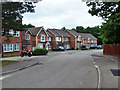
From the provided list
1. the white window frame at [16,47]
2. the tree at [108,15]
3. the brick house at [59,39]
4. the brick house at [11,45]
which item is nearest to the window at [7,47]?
the brick house at [11,45]

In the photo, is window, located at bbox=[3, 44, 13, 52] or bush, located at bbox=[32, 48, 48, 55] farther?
window, located at bbox=[3, 44, 13, 52]

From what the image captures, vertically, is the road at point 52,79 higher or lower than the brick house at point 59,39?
lower

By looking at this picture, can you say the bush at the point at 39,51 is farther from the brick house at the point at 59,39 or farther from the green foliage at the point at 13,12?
the brick house at the point at 59,39

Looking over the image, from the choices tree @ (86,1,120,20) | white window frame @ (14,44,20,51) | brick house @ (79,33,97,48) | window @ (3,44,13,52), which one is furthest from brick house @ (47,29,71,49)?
tree @ (86,1,120,20)

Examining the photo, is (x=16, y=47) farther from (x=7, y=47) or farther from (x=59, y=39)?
(x=59, y=39)

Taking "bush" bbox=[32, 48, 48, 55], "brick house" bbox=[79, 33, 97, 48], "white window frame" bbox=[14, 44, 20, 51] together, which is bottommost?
"bush" bbox=[32, 48, 48, 55]

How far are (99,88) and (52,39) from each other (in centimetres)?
5490

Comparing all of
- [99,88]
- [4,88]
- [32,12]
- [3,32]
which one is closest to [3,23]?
[3,32]

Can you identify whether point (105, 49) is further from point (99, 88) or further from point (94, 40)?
Result: point (94, 40)

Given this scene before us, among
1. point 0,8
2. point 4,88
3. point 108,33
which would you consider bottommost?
point 4,88

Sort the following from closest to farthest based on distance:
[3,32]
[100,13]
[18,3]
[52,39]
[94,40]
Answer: [18,3] < [3,32] < [100,13] < [52,39] < [94,40]

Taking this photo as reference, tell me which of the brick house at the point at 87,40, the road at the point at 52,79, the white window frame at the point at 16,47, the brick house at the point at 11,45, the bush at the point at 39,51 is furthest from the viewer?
the brick house at the point at 87,40

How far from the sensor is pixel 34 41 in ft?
161

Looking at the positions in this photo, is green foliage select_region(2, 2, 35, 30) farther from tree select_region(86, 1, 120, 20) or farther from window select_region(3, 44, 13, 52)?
window select_region(3, 44, 13, 52)
